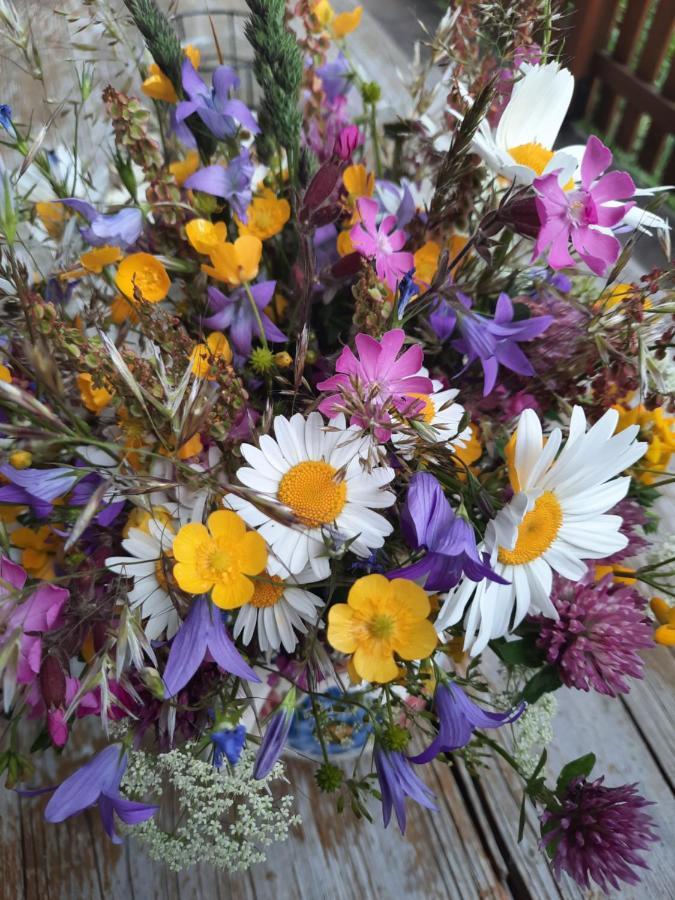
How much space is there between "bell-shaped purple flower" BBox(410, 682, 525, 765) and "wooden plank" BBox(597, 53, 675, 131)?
1.48 meters

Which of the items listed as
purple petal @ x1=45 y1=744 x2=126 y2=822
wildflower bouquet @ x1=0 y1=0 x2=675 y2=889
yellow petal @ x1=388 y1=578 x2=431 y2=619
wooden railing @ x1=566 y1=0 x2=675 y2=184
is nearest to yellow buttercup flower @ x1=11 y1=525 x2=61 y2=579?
wildflower bouquet @ x1=0 y1=0 x2=675 y2=889

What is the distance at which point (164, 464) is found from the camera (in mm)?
377

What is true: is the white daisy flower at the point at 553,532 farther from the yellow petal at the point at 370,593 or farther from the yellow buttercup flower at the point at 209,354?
the yellow buttercup flower at the point at 209,354

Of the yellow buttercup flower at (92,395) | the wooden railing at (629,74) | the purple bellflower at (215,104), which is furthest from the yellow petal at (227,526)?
the wooden railing at (629,74)

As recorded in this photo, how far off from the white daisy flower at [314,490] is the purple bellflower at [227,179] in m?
0.15

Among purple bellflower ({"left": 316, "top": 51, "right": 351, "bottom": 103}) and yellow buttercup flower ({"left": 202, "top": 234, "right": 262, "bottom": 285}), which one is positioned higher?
purple bellflower ({"left": 316, "top": 51, "right": 351, "bottom": 103})

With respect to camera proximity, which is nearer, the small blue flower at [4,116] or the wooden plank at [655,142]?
the small blue flower at [4,116]

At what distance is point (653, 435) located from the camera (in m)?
0.45

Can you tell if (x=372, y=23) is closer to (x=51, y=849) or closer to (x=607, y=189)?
(x=607, y=189)

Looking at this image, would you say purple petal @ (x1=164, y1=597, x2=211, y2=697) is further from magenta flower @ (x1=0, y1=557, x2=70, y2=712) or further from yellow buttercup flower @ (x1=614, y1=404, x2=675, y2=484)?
yellow buttercup flower @ (x1=614, y1=404, x2=675, y2=484)

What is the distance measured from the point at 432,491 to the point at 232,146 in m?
0.24

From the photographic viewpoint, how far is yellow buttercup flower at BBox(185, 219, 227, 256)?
15.7 inches

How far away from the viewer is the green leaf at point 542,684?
397 mm

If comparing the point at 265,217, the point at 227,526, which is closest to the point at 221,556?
the point at 227,526
